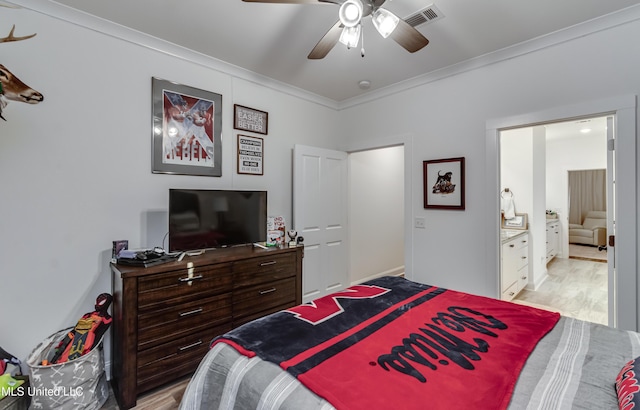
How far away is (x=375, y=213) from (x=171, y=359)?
11.2 feet

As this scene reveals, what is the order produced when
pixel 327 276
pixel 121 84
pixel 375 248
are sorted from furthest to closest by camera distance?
1. pixel 375 248
2. pixel 327 276
3. pixel 121 84

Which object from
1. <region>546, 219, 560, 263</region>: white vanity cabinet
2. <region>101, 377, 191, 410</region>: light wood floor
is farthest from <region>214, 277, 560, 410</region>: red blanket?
<region>546, 219, 560, 263</region>: white vanity cabinet

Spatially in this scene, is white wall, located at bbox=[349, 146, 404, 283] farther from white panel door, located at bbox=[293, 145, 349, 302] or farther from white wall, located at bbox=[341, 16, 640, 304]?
white wall, located at bbox=[341, 16, 640, 304]

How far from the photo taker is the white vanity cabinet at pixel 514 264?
3.37 metres

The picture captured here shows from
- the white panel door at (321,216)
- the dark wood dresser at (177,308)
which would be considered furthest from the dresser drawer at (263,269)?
the white panel door at (321,216)

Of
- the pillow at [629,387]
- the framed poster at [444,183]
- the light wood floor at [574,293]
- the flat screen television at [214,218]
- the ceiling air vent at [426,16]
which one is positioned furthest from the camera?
the light wood floor at [574,293]

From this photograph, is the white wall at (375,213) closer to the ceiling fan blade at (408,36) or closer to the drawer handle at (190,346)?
the ceiling fan blade at (408,36)

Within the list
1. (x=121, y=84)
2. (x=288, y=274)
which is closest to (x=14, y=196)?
(x=121, y=84)

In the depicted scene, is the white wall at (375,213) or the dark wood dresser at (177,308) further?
the white wall at (375,213)

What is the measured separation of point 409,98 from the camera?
129 inches

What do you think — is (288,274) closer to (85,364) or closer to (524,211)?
(85,364)

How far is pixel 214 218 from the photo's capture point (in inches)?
98.0

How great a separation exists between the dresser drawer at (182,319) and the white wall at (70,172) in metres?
0.64

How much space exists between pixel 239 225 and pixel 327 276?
1562mm
